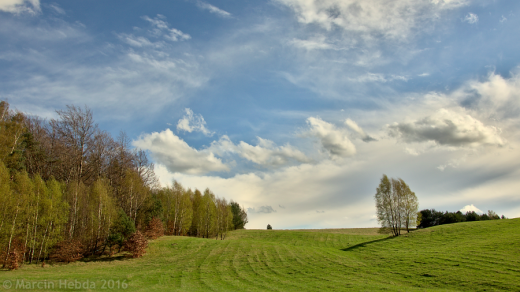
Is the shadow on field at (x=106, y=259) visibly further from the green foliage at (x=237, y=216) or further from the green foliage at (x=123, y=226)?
the green foliage at (x=237, y=216)

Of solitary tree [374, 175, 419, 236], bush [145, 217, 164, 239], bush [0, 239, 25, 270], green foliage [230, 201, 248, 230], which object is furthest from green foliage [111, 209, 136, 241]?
green foliage [230, 201, 248, 230]

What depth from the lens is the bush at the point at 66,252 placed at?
1319 inches

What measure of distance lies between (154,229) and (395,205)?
4310 cm

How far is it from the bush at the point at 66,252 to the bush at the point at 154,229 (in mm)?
11751

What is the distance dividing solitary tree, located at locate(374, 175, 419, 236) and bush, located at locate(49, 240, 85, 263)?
47.5 meters

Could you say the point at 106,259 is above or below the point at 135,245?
below

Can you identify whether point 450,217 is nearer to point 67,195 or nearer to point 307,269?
point 307,269

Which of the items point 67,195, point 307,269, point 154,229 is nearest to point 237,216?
point 154,229

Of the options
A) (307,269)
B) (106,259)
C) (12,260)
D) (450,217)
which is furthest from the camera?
(450,217)

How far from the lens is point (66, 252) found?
111ft

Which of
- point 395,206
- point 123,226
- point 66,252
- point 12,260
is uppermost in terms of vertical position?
point 395,206

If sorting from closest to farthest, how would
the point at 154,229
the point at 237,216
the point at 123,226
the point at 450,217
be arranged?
1. the point at 123,226
2. the point at 154,229
3. the point at 450,217
4. the point at 237,216

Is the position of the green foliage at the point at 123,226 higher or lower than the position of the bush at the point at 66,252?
higher

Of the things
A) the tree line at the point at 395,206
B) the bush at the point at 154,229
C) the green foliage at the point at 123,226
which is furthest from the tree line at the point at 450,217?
the green foliage at the point at 123,226
